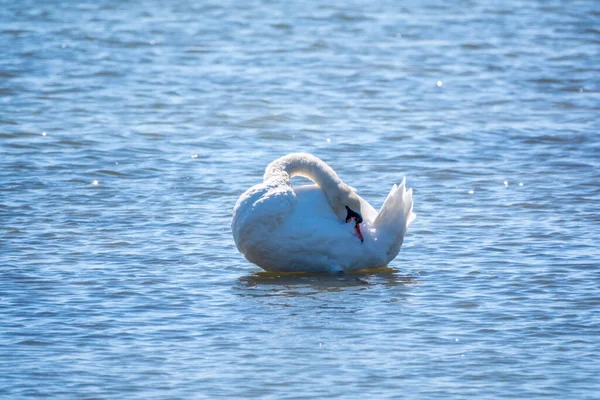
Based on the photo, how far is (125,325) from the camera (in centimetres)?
820

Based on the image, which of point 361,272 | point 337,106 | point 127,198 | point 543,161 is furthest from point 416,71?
point 361,272

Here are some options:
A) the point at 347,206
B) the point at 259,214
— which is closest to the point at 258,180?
the point at 347,206

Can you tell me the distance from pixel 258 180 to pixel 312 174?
2979mm

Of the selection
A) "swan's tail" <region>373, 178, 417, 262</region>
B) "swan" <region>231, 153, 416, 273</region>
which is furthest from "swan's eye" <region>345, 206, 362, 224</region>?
"swan's tail" <region>373, 178, 417, 262</region>

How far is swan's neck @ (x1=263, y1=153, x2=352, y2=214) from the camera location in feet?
33.4

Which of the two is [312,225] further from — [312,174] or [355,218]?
[312,174]

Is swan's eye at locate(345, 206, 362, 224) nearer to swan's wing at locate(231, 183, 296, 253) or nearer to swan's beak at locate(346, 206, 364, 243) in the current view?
swan's beak at locate(346, 206, 364, 243)

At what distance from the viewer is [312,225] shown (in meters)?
9.70

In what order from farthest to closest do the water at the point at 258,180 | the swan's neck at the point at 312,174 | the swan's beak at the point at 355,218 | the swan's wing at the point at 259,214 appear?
1. the swan's neck at the point at 312,174
2. the swan's beak at the point at 355,218
3. the swan's wing at the point at 259,214
4. the water at the point at 258,180

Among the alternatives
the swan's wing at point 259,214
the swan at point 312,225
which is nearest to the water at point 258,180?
the swan at point 312,225

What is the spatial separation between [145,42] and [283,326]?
15842 mm

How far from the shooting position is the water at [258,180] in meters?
7.45

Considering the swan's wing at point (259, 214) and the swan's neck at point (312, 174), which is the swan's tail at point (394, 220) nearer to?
the swan's neck at point (312, 174)

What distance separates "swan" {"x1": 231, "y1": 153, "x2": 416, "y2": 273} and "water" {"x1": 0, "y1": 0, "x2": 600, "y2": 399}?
0.68 ft
